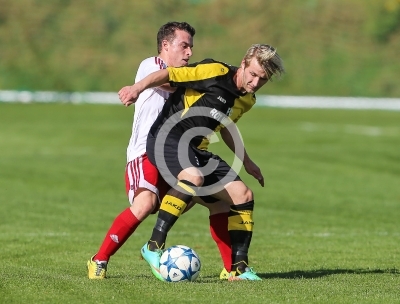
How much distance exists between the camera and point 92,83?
51469 mm

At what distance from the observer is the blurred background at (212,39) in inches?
2036

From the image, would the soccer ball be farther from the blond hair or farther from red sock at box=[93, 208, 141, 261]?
the blond hair

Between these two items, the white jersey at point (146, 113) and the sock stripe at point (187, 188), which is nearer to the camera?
the sock stripe at point (187, 188)

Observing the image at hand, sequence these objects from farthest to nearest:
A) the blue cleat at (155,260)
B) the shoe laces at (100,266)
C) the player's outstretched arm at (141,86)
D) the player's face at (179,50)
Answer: the player's face at (179,50) → the shoe laces at (100,266) → the blue cleat at (155,260) → the player's outstretched arm at (141,86)

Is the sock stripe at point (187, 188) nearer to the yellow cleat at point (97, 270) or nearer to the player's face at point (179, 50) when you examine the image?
the yellow cleat at point (97, 270)

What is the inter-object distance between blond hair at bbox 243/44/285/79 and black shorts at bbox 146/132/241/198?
952 millimetres

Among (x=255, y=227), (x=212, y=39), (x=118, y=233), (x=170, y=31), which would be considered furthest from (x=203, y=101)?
(x=212, y=39)

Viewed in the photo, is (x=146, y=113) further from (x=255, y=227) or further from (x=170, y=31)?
(x=255, y=227)

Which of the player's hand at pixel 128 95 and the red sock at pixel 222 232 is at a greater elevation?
the player's hand at pixel 128 95

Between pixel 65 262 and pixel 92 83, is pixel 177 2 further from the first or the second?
pixel 65 262

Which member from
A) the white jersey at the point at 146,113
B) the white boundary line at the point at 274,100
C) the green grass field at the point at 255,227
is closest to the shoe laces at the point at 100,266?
the green grass field at the point at 255,227

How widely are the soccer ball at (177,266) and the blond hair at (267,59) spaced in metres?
1.81

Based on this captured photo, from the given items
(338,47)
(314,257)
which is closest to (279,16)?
(338,47)

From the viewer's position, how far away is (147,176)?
8664 millimetres
